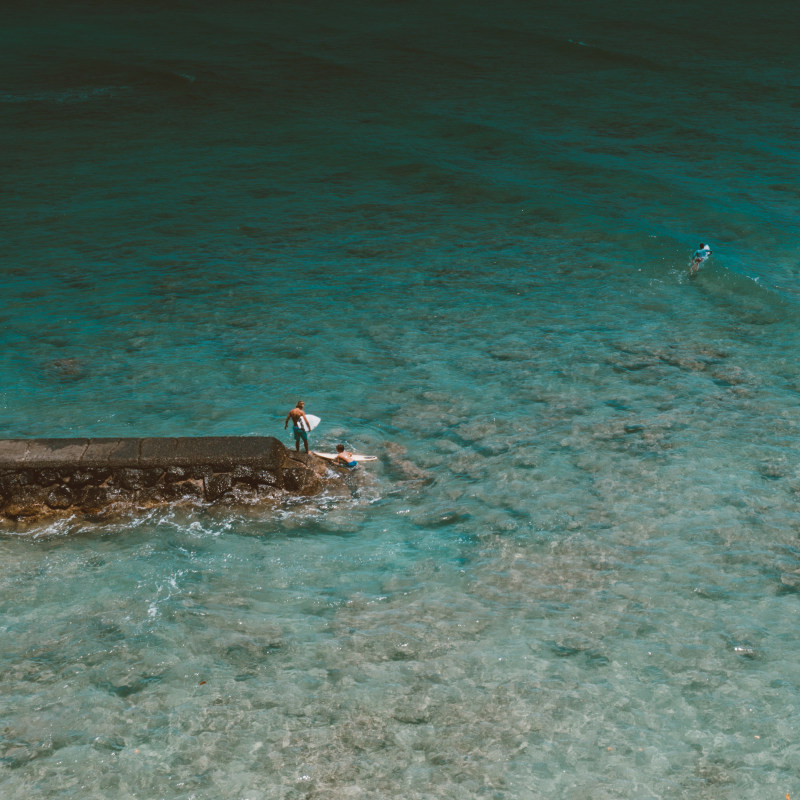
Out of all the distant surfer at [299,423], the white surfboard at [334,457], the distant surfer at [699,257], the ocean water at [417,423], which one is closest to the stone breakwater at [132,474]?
the ocean water at [417,423]

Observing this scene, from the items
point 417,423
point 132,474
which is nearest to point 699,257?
point 417,423


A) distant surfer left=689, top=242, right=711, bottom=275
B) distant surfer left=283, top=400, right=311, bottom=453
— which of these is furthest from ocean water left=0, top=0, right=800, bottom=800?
distant surfer left=283, top=400, right=311, bottom=453

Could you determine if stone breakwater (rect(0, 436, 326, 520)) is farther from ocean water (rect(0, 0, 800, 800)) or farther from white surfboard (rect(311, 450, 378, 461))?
white surfboard (rect(311, 450, 378, 461))

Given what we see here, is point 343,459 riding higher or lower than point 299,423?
lower

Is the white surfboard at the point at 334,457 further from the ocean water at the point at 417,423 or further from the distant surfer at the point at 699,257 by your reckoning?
the distant surfer at the point at 699,257

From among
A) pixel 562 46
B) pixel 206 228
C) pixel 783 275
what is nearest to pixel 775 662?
pixel 783 275

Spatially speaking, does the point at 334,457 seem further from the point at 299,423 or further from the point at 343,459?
the point at 299,423

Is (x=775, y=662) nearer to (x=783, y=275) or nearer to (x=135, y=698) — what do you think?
(x=135, y=698)
